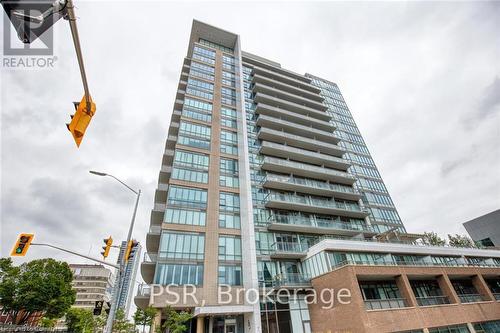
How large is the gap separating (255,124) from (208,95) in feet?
31.0

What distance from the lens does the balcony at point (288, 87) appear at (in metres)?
47.8

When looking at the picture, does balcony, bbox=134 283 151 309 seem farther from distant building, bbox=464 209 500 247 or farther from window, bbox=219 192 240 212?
distant building, bbox=464 209 500 247

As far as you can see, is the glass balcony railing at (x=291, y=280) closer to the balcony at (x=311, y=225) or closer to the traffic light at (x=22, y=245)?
the balcony at (x=311, y=225)

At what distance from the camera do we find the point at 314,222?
32.5 m

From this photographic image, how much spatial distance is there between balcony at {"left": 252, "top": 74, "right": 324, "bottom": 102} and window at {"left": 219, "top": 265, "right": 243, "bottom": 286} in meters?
35.7

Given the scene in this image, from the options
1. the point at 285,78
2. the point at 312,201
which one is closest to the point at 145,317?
the point at 312,201

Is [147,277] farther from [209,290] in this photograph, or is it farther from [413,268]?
[413,268]

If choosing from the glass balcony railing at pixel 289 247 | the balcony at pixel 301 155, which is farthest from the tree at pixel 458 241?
the glass balcony railing at pixel 289 247

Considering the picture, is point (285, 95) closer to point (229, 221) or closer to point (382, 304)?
point (229, 221)

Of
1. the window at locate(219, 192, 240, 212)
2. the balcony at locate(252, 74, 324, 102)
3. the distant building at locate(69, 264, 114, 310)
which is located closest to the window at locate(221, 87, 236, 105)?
the balcony at locate(252, 74, 324, 102)

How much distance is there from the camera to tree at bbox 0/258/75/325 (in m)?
34.4

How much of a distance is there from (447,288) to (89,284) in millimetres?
126628

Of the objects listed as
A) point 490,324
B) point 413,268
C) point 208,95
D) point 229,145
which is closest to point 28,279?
point 229,145
